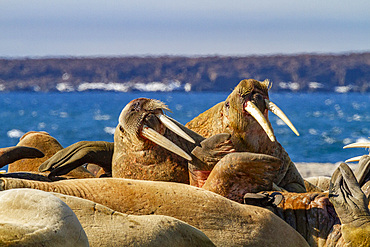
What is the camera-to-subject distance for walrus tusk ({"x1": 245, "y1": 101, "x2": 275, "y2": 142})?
5238 mm

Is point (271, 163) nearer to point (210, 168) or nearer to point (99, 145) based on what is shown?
point (210, 168)

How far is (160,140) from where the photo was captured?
5191mm

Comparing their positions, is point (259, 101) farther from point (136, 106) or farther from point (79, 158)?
point (79, 158)

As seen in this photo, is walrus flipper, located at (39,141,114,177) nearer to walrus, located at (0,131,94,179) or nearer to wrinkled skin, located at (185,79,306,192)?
walrus, located at (0,131,94,179)

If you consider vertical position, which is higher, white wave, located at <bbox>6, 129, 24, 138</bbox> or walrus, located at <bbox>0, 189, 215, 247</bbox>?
walrus, located at <bbox>0, 189, 215, 247</bbox>

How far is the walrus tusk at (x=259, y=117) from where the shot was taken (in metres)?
5.24

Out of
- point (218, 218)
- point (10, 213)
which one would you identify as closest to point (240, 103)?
point (218, 218)

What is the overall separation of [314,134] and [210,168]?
2110 inches

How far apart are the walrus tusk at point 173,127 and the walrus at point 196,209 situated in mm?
757

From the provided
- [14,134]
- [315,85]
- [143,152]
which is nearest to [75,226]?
[143,152]

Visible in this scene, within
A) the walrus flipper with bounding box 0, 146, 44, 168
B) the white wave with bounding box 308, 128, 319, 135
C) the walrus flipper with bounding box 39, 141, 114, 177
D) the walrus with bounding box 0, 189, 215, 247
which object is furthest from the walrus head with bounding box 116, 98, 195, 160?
the white wave with bounding box 308, 128, 319, 135

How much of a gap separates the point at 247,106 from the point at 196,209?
1.56 metres

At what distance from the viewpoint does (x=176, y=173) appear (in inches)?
208

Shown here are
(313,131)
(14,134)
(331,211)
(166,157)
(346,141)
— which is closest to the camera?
(331,211)
